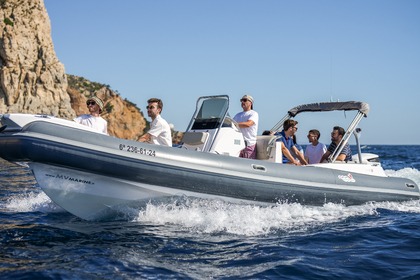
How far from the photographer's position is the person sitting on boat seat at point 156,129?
23.9ft

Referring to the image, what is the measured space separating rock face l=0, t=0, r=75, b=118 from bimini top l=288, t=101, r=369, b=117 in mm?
34672

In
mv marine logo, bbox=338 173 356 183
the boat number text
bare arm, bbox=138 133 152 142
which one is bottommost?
mv marine logo, bbox=338 173 356 183

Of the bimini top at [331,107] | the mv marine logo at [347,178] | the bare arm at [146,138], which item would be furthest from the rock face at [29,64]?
the mv marine logo at [347,178]

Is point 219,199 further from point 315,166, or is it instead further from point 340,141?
point 340,141

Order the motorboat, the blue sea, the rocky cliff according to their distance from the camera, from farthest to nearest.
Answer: the rocky cliff, the motorboat, the blue sea

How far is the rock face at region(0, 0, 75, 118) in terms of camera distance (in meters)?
41.2

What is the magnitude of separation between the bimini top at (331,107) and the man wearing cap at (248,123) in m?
2.16

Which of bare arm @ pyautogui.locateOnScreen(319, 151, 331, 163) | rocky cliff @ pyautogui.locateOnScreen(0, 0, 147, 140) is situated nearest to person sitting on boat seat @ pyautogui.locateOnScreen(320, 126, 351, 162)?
bare arm @ pyautogui.locateOnScreen(319, 151, 331, 163)

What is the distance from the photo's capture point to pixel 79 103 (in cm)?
5281

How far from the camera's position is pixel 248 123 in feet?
26.7

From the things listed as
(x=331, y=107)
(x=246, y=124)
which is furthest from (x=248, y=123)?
(x=331, y=107)

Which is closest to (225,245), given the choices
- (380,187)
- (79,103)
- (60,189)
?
(60,189)

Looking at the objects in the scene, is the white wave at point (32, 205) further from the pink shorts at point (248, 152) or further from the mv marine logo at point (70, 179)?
the pink shorts at point (248, 152)

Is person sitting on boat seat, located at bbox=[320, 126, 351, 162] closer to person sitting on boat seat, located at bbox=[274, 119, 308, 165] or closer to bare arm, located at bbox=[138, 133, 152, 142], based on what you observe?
person sitting on boat seat, located at bbox=[274, 119, 308, 165]
